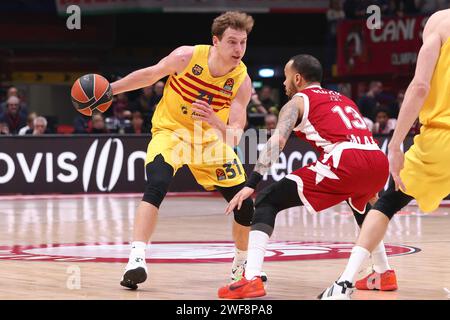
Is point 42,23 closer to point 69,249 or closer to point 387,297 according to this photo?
point 69,249

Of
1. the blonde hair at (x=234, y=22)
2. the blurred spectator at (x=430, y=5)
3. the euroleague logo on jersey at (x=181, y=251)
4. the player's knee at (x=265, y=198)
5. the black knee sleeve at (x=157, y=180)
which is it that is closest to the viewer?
the player's knee at (x=265, y=198)

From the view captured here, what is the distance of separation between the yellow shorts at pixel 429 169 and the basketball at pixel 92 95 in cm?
248

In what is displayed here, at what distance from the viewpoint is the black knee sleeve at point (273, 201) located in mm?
7461

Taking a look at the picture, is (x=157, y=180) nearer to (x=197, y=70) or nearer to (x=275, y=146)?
(x=197, y=70)

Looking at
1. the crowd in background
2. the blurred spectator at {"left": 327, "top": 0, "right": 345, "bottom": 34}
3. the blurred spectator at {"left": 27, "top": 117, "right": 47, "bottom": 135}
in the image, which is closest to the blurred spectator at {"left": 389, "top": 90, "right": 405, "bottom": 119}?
the crowd in background

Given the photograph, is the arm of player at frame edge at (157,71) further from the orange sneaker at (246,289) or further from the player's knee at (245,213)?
the orange sneaker at (246,289)

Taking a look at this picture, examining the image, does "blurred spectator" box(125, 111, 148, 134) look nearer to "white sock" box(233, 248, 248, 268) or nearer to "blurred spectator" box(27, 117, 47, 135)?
"blurred spectator" box(27, 117, 47, 135)

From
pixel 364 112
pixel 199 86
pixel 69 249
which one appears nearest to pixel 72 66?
pixel 364 112

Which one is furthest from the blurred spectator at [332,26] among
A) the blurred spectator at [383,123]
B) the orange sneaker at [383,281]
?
the orange sneaker at [383,281]

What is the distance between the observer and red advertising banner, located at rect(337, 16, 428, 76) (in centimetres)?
2408

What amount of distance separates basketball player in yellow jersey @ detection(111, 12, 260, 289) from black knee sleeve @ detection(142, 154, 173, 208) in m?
0.03

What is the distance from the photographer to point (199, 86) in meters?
8.69

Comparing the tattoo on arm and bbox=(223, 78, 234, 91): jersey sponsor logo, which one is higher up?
bbox=(223, 78, 234, 91): jersey sponsor logo

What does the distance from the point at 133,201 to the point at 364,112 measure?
6382mm
